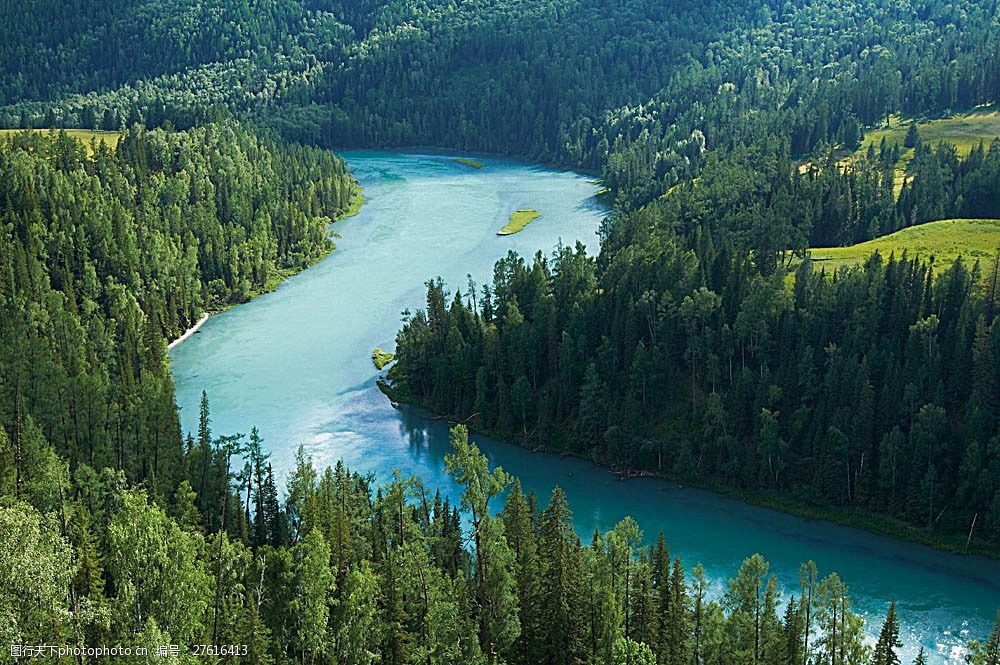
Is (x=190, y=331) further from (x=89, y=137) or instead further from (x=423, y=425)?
(x=89, y=137)

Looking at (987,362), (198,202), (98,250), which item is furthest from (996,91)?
(98,250)

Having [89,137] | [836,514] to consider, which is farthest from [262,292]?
[836,514]

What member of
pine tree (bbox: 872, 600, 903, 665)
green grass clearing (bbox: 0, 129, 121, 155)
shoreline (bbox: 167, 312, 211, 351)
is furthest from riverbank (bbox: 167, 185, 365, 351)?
pine tree (bbox: 872, 600, 903, 665)

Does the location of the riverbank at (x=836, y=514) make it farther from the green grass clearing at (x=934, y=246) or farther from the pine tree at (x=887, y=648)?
the pine tree at (x=887, y=648)

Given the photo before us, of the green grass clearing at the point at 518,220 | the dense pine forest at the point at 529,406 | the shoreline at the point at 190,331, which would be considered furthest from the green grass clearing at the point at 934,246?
the shoreline at the point at 190,331

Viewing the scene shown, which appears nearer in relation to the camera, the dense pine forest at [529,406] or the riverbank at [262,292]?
the dense pine forest at [529,406]
